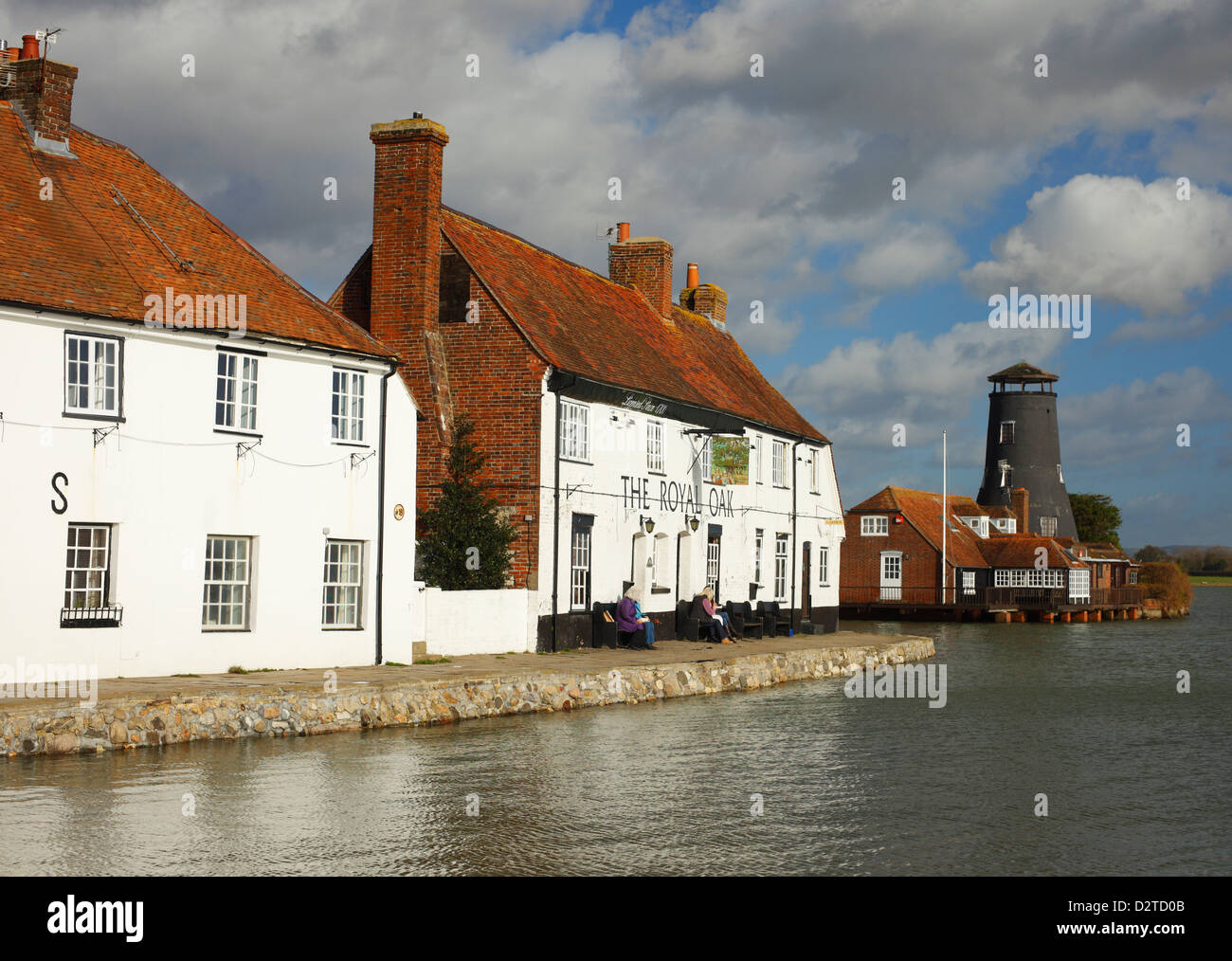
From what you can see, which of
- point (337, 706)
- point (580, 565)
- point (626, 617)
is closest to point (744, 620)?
point (626, 617)

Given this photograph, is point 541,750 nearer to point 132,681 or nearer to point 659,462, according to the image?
point 132,681

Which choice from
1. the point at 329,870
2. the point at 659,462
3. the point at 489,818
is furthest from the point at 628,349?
the point at 329,870

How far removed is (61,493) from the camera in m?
19.2

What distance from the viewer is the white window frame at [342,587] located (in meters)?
23.5

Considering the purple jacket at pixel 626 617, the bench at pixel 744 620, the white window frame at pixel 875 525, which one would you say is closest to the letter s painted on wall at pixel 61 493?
the purple jacket at pixel 626 617

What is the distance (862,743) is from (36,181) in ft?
49.2

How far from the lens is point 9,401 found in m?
18.7

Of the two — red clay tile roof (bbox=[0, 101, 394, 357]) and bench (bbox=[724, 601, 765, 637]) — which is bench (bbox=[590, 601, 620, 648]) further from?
red clay tile roof (bbox=[0, 101, 394, 357])

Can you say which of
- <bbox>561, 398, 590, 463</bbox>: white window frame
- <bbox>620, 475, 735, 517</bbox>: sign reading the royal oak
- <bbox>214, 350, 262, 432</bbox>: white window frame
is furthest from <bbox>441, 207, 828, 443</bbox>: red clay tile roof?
<bbox>214, 350, 262, 432</bbox>: white window frame

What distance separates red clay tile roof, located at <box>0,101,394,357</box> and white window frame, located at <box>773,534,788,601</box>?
19.5m

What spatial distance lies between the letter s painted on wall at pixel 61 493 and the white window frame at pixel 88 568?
39 centimetres

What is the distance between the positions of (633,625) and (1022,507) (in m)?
65.5

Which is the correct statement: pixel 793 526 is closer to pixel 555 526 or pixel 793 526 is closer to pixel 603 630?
pixel 603 630

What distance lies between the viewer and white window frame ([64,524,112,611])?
19531 mm
